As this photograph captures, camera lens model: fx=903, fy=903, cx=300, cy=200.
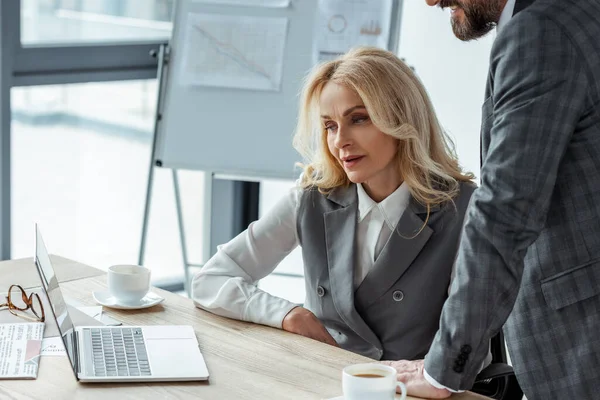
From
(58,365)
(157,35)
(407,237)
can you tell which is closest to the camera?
(58,365)

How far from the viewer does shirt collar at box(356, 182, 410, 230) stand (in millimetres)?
2076

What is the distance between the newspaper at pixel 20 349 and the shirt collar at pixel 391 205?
763 mm

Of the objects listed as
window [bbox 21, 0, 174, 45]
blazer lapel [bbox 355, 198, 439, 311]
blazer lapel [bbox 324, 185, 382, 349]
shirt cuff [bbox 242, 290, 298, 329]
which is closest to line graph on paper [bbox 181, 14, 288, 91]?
window [bbox 21, 0, 174, 45]

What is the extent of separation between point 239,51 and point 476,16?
1.87m

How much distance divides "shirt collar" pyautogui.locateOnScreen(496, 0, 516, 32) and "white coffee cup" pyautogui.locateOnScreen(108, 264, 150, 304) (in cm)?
91

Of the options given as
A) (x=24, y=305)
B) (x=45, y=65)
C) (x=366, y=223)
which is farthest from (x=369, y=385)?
(x=45, y=65)

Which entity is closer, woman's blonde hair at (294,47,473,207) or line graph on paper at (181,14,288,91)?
woman's blonde hair at (294,47,473,207)

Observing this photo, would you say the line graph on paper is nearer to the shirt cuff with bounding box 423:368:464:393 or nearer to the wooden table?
the wooden table

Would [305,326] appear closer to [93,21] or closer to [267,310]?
[267,310]

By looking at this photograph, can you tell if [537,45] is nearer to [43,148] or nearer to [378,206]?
[378,206]

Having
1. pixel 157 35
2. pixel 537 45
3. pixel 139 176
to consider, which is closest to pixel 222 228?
pixel 139 176

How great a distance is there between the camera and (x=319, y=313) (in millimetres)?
2098

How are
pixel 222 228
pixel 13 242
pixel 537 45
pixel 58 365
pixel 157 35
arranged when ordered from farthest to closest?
pixel 222 228 < pixel 157 35 < pixel 13 242 < pixel 58 365 < pixel 537 45

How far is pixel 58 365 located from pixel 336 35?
80.1 inches
